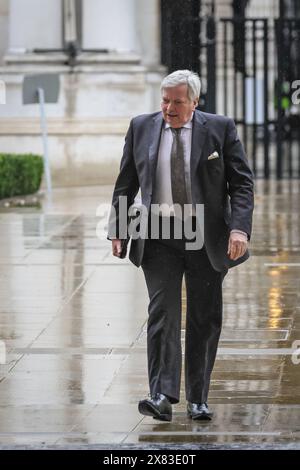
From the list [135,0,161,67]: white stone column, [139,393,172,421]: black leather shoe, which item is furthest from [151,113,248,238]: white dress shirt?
[135,0,161,67]: white stone column

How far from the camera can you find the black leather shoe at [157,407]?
812 centimetres

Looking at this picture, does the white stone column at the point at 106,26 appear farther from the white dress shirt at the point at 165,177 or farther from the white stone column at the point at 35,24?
the white dress shirt at the point at 165,177

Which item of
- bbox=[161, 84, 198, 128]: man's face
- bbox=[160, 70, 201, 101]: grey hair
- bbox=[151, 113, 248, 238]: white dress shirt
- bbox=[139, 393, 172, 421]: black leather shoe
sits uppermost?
bbox=[160, 70, 201, 101]: grey hair

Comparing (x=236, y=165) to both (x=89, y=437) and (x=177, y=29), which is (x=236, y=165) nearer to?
(x=89, y=437)

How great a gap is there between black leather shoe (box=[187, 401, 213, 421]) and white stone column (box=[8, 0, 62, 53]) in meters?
17.8

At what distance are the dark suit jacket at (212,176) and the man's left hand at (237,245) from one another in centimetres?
5

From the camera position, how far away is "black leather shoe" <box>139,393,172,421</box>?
8.12 meters

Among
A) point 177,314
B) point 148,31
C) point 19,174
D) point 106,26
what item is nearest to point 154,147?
point 177,314

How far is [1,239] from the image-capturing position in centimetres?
1686

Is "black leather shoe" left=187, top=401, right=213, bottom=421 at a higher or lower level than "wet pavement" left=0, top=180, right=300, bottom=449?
higher

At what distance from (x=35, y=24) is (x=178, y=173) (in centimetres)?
1760

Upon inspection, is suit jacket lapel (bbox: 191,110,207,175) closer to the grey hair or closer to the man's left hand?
the grey hair

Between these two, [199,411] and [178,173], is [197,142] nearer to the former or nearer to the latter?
[178,173]

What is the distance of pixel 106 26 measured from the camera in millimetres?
25422
